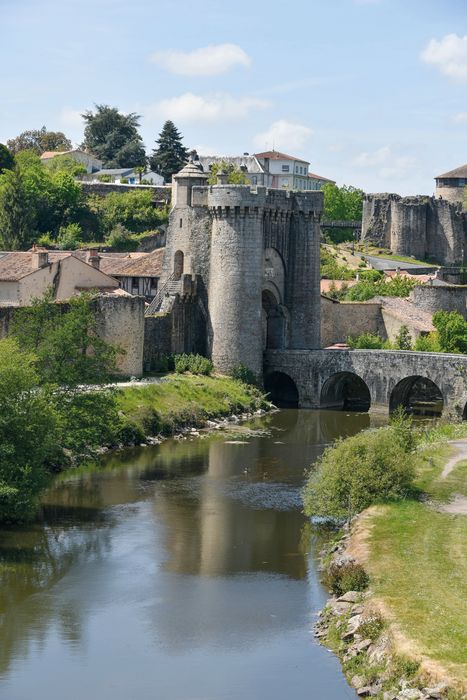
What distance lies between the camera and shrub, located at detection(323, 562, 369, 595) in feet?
113

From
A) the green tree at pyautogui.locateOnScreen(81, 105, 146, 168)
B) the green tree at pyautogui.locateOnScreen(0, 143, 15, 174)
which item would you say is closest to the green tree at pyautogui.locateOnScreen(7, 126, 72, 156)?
the green tree at pyautogui.locateOnScreen(81, 105, 146, 168)

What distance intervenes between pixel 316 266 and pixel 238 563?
3508 centimetres

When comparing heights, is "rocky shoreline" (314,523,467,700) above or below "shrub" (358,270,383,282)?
below

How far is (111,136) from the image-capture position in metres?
124

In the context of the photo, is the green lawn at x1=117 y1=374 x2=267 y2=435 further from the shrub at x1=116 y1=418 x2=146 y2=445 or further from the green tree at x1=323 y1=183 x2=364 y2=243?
the green tree at x1=323 y1=183 x2=364 y2=243

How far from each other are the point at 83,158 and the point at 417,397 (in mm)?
52947

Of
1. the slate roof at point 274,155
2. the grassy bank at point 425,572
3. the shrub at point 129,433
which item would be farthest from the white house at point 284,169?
the grassy bank at point 425,572

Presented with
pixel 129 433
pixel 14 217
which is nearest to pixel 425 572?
pixel 129 433

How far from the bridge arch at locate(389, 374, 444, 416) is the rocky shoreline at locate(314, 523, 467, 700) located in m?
32.5

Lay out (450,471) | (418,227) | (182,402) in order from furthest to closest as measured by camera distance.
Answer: (418,227)
(182,402)
(450,471)

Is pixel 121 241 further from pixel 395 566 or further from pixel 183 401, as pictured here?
pixel 395 566

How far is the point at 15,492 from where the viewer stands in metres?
38.8

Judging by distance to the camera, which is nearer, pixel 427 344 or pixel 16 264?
pixel 16 264

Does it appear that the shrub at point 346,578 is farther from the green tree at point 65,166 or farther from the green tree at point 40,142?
the green tree at point 40,142
